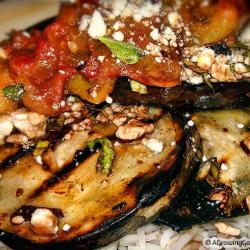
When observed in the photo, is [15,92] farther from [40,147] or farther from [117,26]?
[117,26]

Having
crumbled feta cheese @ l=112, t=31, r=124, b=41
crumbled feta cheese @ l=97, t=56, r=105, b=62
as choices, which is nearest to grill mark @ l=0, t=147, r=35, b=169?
crumbled feta cheese @ l=97, t=56, r=105, b=62

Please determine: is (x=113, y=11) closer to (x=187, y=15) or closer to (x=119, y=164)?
(x=187, y=15)

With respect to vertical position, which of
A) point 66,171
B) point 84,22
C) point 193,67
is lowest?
point 66,171

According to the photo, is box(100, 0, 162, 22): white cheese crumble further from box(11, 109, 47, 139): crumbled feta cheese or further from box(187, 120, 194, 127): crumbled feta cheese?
box(11, 109, 47, 139): crumbled feta cheese

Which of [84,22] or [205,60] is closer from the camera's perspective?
[205,60]

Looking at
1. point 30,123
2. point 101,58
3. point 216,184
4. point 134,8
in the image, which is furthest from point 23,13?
point 216,184

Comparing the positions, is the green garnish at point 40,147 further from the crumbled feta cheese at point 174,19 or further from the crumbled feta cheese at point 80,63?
the crumbled feta cheese at point 174,19
